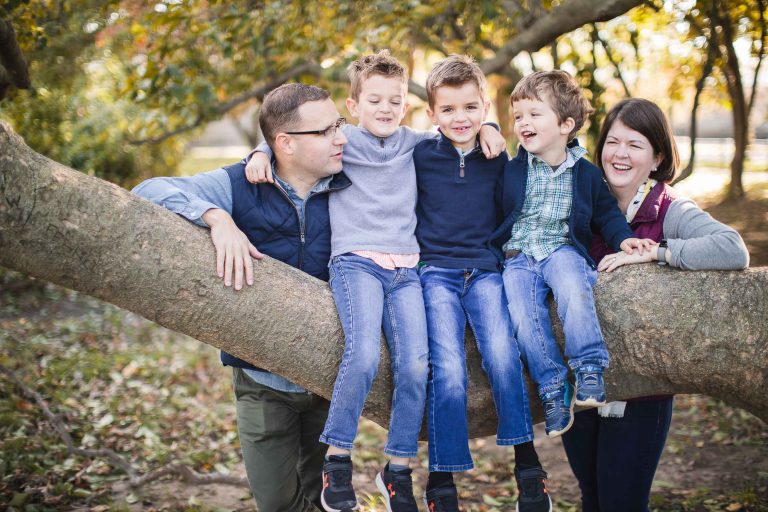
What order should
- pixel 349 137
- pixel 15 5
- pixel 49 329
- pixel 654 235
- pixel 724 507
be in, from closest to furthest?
pixel 654 235
pixel 349 137
pixel 15 5
pixel 724 507
pixel 49 329

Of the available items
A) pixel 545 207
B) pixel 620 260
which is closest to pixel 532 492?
pixel 620 260

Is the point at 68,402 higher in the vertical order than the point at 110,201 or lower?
lower

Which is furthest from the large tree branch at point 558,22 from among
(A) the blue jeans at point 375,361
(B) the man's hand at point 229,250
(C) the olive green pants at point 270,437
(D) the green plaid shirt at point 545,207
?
(C) the olive green pants at point 270,437

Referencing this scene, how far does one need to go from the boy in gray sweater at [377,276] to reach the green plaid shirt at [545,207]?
237 millimetres

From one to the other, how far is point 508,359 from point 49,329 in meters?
6.53

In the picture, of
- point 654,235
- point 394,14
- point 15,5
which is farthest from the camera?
point 394,14

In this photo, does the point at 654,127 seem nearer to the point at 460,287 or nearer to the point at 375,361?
the point at 460,287

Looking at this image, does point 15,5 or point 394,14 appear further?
point 394,14

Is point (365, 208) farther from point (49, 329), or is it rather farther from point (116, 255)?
point (49, 329)

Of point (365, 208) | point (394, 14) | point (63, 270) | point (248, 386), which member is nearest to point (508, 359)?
point (365, 208)

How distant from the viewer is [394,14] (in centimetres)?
499

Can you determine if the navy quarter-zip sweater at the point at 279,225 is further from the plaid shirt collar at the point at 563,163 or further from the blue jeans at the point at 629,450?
the blue jeans at the point at 629,450

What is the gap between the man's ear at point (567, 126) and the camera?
3.04 metres

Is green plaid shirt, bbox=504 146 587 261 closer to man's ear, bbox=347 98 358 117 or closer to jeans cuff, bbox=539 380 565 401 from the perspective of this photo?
jeans cuff, bbox=539 380 565 401
